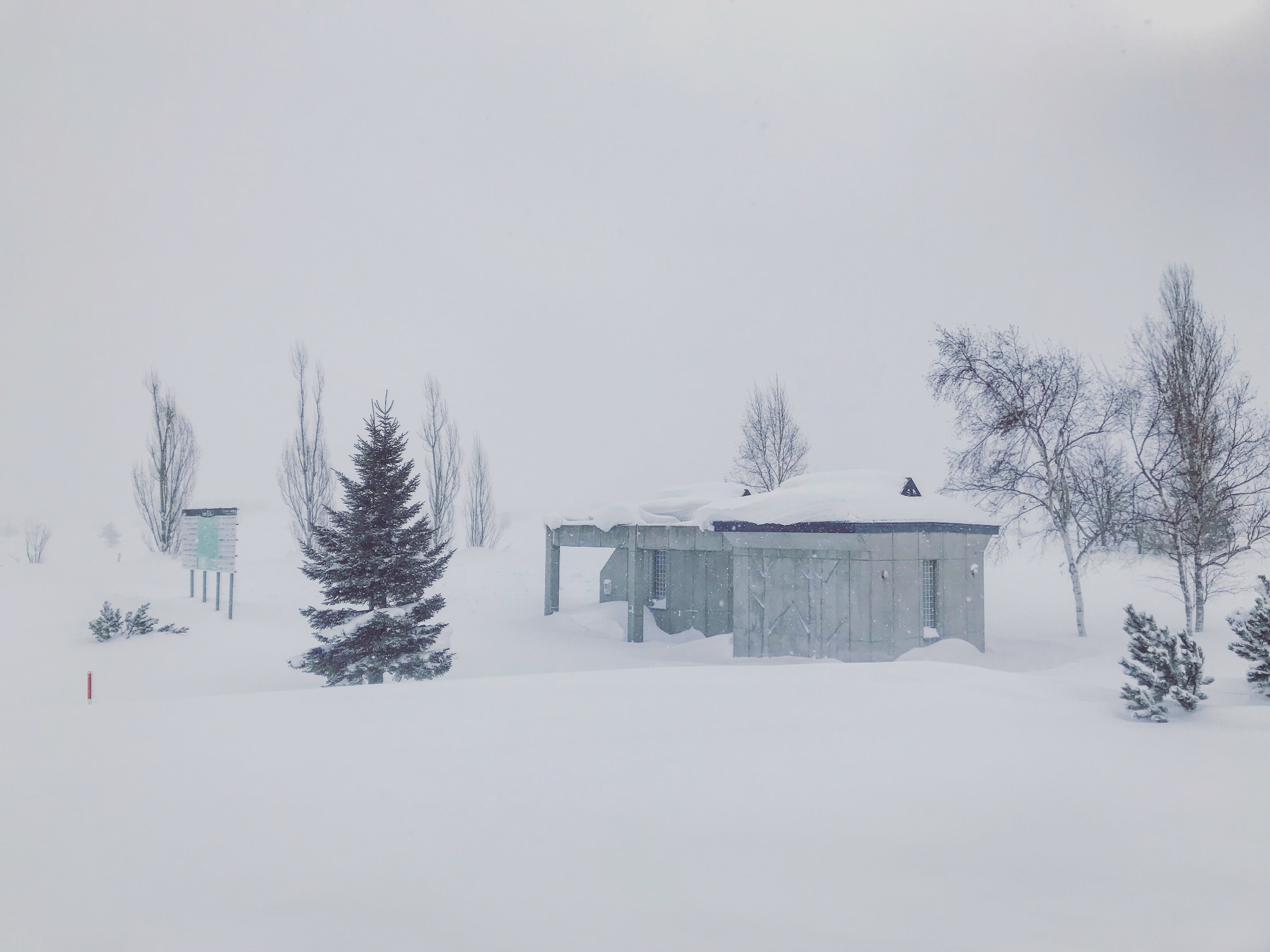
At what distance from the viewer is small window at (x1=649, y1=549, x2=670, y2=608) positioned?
69.1ft

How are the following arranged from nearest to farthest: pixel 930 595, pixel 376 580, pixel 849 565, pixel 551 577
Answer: pixel 376 580, pixel 849 565, pixel 930 595, pixel 551 577

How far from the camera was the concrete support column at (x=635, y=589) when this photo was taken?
1925 centimetres

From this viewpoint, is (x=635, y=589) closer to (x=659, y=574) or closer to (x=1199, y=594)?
(x=659, y=574)

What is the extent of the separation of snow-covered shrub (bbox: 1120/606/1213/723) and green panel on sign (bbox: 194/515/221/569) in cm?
2110

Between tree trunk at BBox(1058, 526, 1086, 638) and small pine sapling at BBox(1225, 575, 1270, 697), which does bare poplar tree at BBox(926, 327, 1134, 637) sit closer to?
tree trunk at BBox(1058, 526, 1086, 638)

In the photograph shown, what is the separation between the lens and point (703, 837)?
398cm

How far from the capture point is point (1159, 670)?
22.0 feet

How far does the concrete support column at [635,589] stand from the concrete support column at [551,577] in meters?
3.31

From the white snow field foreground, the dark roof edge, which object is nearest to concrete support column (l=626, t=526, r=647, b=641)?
the dark roof edge

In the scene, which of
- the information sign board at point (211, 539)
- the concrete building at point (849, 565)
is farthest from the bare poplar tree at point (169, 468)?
the concrete building at point (849, 565)

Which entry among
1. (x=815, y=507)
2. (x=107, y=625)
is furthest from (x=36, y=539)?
(x=815, y=507)

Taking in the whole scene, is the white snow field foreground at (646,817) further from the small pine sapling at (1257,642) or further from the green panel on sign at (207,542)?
the green panel on sign at (207,542)

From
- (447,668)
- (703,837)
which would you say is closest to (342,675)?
(447,668)

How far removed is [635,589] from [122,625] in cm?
1274
